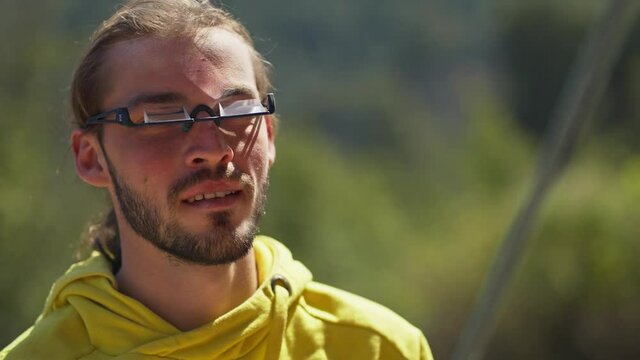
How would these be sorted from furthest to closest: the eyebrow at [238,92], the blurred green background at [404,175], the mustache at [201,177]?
the blurred green background at [404,175]
the eyebrow at [238,92]
the mustache at [201,177]

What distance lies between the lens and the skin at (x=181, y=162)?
2.44 m

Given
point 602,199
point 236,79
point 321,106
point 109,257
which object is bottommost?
point 321,106

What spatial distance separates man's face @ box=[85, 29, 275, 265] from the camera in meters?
2.43

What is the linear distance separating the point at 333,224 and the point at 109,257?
9922 mm

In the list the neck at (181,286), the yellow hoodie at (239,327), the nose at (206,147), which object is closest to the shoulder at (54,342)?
the yellow hoodie at (239,327)

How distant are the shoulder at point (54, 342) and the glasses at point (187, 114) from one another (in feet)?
1.37

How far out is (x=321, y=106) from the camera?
22.3m

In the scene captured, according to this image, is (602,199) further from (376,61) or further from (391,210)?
(376,61)

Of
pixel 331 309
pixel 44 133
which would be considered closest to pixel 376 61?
pixel 44 133

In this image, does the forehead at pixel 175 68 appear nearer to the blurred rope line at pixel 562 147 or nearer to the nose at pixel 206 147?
the nose at pixel 206 147

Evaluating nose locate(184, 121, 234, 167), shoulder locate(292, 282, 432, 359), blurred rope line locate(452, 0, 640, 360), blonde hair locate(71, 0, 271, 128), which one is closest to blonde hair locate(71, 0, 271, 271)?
blonde hair locate(71, 0, 271, 128)

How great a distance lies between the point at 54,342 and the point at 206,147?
1.62 feet

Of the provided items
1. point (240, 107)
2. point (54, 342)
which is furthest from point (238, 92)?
point (54, 342)

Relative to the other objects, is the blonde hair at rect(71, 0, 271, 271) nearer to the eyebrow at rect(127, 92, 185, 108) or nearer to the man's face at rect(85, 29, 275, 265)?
the man's face at rect(85, 29, 275, 265)
